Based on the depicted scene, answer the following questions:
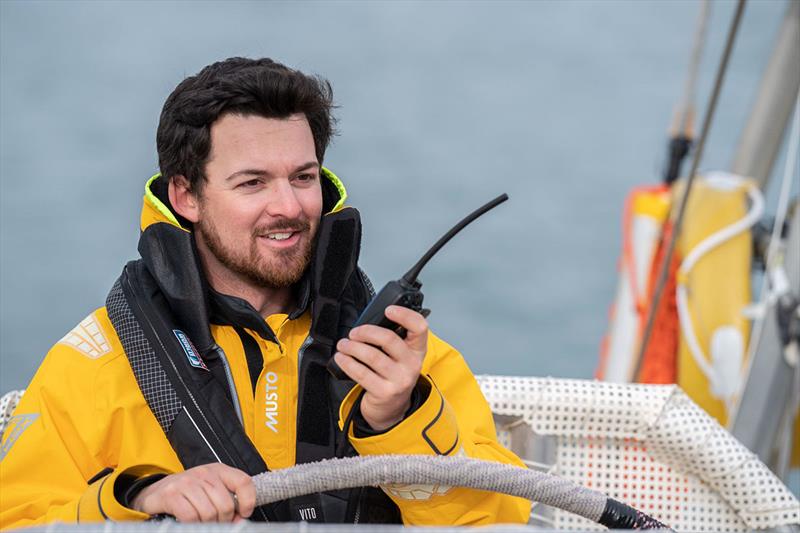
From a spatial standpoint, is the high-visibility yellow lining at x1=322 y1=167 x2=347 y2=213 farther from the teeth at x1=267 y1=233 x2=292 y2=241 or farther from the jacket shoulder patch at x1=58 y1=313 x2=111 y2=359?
the jacket shoulder patch at x1=58 y1=313 x2=111 y2=359

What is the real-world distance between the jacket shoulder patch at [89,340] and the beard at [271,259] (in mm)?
218

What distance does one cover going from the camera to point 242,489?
5.02ft

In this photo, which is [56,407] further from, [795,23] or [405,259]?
[405,259]

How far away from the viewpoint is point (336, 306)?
198 centimetres

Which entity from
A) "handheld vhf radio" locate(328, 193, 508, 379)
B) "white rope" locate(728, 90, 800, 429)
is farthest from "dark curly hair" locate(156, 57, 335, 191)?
"white rope" locate(728, 90, 800, 429)

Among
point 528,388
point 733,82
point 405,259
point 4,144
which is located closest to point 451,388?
point 528,388

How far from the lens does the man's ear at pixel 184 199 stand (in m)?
2.07

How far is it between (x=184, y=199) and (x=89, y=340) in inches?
11.4

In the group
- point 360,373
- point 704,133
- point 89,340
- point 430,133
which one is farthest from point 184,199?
point 430,133

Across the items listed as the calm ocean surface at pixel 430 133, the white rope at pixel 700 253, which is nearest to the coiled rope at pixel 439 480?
the white rope at pixel 700 253

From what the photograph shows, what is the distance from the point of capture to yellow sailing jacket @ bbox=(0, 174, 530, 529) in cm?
172

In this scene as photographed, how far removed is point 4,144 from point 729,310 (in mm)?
4805

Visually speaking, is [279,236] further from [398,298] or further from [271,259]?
[398,298]

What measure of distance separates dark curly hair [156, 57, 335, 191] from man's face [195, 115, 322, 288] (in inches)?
0.7
